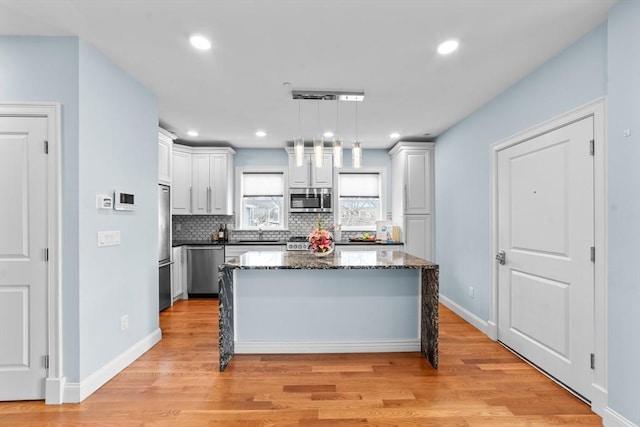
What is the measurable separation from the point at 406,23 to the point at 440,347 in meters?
3.03

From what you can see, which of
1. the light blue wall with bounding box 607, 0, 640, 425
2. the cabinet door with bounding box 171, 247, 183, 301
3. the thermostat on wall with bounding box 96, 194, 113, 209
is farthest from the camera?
the cabinet door with bounding box 171, 247, 183, 301

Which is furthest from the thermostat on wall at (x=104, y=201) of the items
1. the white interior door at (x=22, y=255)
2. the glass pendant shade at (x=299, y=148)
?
the glass pendant shade at (x=299, y=148)

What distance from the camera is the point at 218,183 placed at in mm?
5609

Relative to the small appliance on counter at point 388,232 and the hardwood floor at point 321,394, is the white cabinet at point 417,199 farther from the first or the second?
the hardwood floor at point 321,394

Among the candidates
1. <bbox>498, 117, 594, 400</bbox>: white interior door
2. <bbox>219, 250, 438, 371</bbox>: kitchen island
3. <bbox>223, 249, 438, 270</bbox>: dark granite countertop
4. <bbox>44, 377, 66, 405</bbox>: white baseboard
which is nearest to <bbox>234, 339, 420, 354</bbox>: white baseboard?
<bbox>219, 250, 438, 371</bbox>: kitchen island

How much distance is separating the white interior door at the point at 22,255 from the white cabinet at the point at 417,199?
15.2ft

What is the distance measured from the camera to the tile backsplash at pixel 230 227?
5.98 meters

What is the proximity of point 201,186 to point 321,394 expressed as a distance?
420 centimetres

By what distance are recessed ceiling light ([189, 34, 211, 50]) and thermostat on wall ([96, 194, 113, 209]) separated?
142cm

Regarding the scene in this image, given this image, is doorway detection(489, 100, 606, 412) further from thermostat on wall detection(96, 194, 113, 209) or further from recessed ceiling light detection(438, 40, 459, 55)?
thermostat on wall detection(96, 194, 113, 209)

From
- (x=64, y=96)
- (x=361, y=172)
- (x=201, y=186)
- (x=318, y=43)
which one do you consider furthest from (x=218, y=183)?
(x=318, y=43)

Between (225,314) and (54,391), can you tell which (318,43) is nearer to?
(225,314)

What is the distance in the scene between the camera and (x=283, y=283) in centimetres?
322

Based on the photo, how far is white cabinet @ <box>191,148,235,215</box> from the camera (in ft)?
18.3
